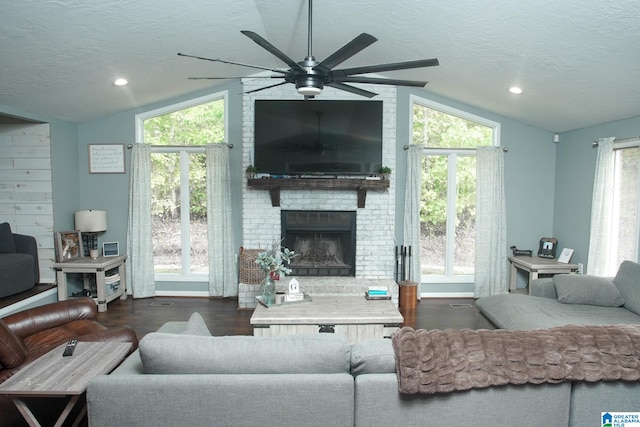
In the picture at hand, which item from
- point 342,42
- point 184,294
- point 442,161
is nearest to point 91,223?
point 184,294

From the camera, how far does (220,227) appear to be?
5418mm

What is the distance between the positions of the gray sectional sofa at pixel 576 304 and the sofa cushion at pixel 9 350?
11.3ft

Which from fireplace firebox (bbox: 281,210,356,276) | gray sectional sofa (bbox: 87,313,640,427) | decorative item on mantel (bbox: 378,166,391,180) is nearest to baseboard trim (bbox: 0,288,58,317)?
fireplace firebox (bbox: 281,210,356,276)

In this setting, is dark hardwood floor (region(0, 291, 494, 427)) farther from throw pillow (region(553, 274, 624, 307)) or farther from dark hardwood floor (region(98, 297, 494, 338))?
throw pillow (region(553, 274, 624, 307))

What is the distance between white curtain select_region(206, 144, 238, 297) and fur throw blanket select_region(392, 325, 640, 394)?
3.97 m

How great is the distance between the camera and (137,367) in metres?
1.92

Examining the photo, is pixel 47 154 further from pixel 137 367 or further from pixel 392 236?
pixel 392 236

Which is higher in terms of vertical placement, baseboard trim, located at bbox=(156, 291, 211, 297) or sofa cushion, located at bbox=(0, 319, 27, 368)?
sofa cushion, located at bbox=(0, 319, 27, 368)

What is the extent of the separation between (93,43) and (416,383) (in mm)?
3538

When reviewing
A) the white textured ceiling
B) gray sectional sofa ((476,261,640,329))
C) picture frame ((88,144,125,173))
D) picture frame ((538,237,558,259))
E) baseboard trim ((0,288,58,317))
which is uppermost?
the white textured ceiling

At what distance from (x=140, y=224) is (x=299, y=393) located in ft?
14.6

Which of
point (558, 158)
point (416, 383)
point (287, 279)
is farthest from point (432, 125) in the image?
point (416, 383)

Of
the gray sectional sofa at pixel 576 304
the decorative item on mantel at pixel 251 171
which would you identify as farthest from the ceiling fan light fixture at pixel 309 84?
the decorative item on mantel at pixel 251 171

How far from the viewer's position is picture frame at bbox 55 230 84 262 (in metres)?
4.93
